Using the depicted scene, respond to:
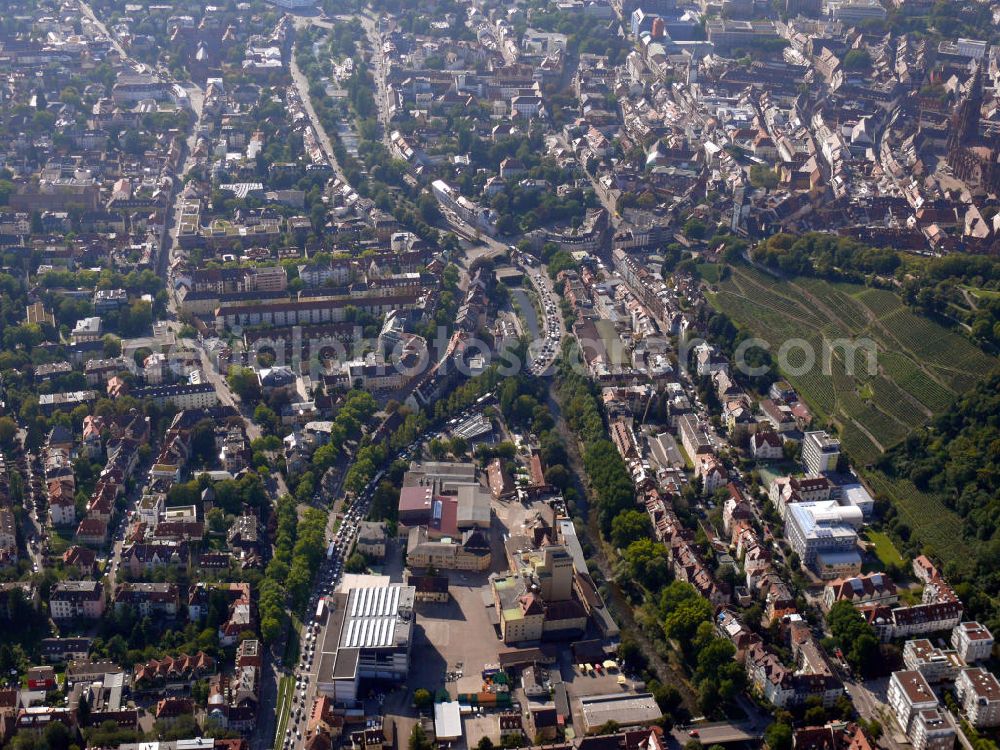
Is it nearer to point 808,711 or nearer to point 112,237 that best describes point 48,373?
point 112,237

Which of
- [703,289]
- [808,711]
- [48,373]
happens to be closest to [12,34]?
[48,373]

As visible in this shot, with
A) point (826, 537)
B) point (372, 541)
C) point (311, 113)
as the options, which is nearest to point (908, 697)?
point (826, 537)

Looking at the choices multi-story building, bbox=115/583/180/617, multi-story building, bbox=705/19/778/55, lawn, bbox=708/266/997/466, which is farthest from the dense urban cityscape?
multi-story building, bbox=705/19/778/55

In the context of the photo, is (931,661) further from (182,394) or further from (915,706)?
(182,394)

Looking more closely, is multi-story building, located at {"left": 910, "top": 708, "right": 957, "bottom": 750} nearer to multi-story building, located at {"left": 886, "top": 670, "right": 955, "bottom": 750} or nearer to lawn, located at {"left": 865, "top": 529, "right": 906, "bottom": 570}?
multi-story building, located at {"left": 886, "top": 670, "right": 955, "bottom": 750}

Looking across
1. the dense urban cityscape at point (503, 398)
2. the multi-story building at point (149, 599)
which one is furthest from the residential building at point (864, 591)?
the multi-story building at point (149, 599)

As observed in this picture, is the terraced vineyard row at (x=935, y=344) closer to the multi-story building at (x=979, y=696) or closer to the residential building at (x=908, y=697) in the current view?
the multi-story building at (x=979, y=696)
